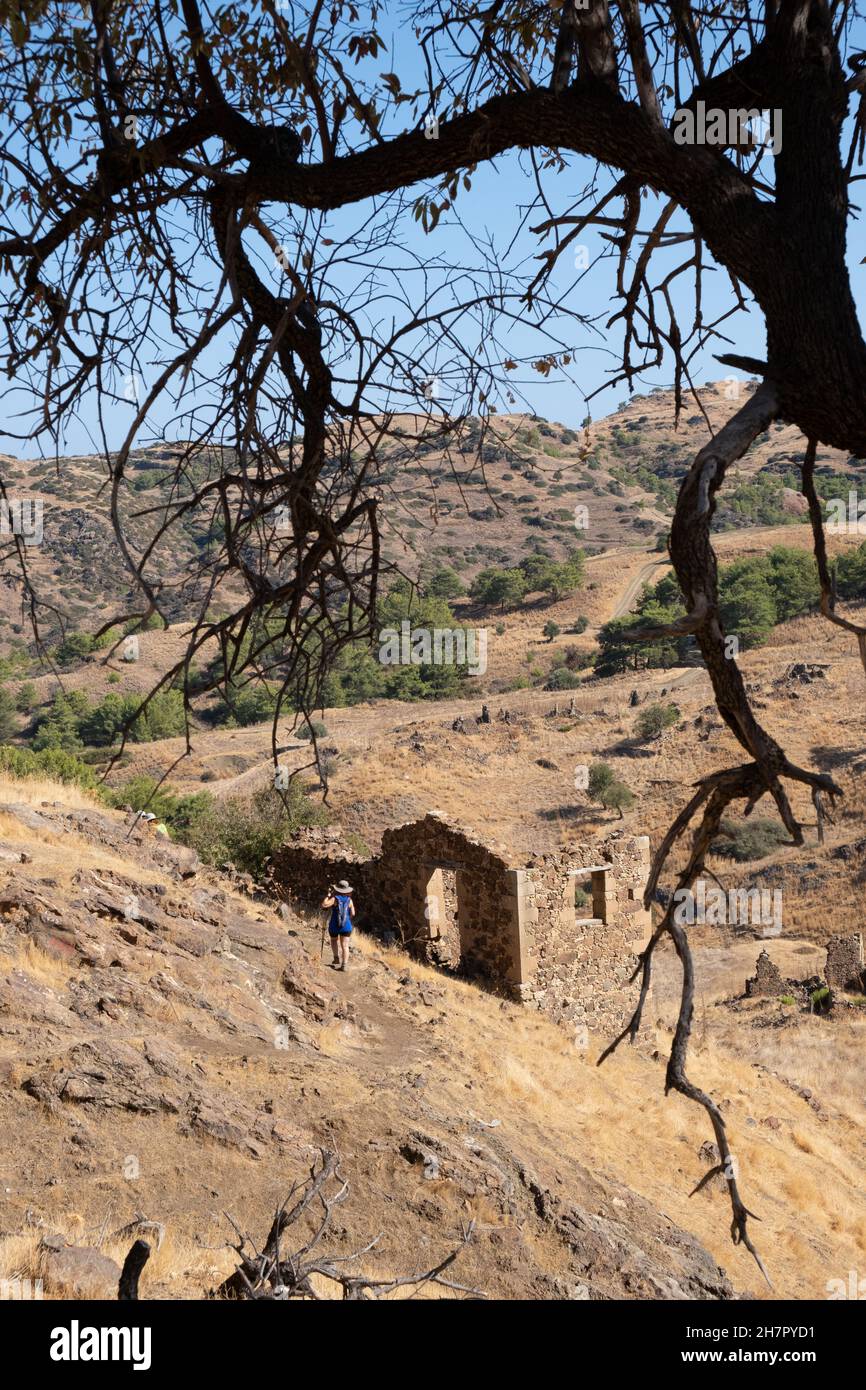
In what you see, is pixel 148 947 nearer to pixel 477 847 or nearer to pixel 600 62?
pixel 477 847

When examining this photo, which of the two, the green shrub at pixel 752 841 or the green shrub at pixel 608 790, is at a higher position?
the green shrub at pixel 608 790

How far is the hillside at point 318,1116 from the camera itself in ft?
21.5

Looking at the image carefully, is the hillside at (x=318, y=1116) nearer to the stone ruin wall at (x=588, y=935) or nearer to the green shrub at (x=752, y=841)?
the stone ruin wall at (x=588, y=935)

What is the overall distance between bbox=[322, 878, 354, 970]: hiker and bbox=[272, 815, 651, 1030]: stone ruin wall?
2972mm

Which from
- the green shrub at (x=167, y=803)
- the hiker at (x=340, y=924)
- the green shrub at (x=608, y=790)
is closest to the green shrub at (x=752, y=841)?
the green shrub at (x=608, y=790)

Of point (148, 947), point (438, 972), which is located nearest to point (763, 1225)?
point (148, 947)

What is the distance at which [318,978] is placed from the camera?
12289 mm

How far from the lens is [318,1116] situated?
8.05 meters

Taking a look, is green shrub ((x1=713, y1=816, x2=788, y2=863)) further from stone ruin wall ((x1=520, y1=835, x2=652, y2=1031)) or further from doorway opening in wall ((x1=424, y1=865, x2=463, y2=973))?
doorway opening in wall ((x1=424, y1=865, x2=463, y2=973))

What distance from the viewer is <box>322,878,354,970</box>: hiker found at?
1307 centimetres

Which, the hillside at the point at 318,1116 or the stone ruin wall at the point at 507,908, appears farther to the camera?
the stone ruin wall at the point at 507,908

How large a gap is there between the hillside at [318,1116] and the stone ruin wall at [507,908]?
3.81ft

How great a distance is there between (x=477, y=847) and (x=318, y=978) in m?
4.22

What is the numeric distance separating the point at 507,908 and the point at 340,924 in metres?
3.32
